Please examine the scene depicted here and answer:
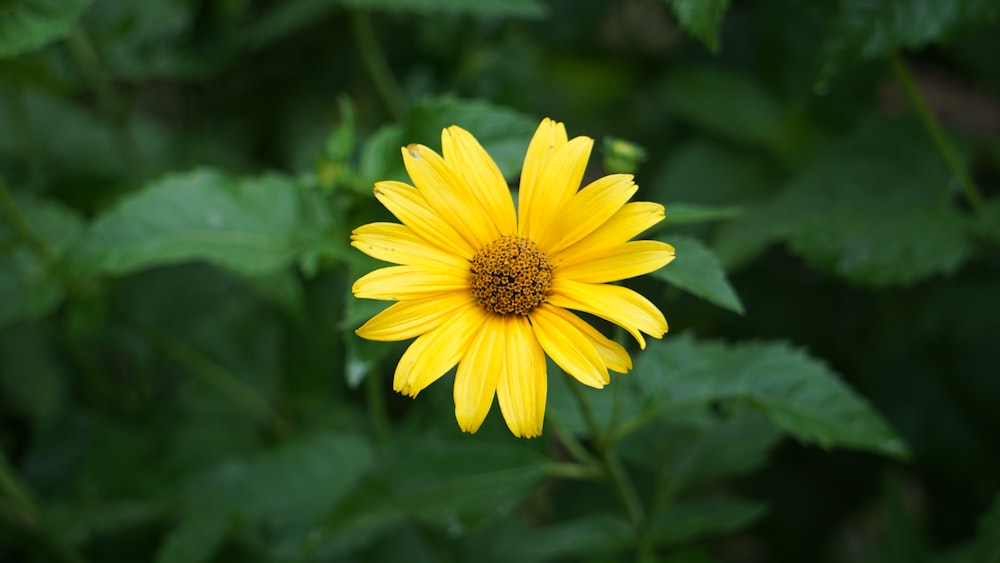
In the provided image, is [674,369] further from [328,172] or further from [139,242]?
[139,242]

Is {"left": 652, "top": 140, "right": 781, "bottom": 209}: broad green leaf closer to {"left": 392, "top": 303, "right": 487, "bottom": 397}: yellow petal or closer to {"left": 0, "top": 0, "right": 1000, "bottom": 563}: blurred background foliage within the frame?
{"left": 0, "top": 0, "right": 1000, "bottom": 563}: blurred background foliage

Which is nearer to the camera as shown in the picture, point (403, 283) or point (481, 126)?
point (403, 283)

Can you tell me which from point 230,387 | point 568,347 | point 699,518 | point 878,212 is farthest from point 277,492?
point 878,212

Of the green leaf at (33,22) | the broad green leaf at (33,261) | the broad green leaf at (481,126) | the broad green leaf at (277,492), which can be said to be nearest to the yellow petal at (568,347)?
the broad green leaf at (481,126)

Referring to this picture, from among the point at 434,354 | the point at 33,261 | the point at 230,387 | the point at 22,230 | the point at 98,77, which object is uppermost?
the point at 98,77

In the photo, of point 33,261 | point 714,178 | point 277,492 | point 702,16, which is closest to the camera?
point 702,16

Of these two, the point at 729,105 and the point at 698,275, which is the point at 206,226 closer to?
the point at 698,275

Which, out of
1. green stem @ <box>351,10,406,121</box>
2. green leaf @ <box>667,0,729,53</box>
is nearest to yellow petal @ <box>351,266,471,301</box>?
green leaf @ <box>667,0,729,53</box>
